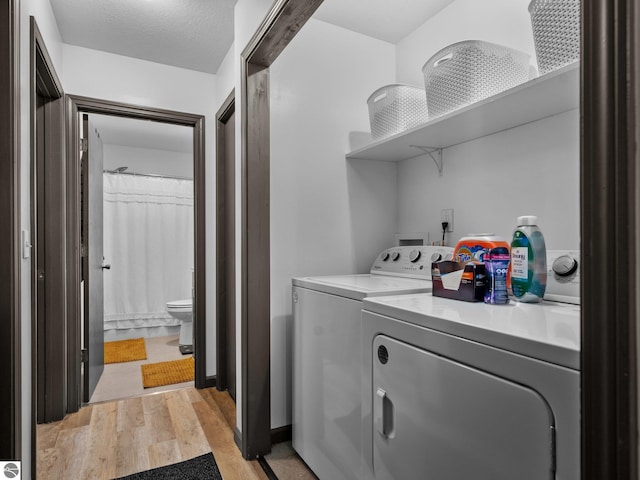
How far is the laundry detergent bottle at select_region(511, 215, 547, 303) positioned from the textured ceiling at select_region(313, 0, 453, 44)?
1.41 m

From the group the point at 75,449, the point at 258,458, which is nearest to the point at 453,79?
the point at 258,458

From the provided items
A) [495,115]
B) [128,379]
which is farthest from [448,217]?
[128,379]

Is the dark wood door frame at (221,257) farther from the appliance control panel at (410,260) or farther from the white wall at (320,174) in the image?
the appliance control panel at (410,260)

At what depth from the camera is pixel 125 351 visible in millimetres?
3859

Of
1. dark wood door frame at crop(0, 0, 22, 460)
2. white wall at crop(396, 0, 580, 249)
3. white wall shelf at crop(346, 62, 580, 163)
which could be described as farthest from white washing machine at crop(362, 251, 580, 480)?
dark wood door frame at crop(0, 0, 22, 460)

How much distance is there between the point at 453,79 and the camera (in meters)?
1.53

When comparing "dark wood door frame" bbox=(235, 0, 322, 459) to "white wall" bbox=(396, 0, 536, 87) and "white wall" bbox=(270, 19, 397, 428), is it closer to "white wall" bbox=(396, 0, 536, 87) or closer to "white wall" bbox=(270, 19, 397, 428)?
"white wall" bbox=(270, 19, 397, 428)

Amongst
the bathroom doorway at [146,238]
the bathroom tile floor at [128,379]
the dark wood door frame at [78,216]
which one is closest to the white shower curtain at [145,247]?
the bathroom doorway at [146,238]

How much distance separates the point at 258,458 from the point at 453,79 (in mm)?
1941

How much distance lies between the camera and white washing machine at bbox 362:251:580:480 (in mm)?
703

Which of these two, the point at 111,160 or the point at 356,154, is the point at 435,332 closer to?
the point at 356,154

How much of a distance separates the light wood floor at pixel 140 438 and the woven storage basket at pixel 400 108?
1.78 m

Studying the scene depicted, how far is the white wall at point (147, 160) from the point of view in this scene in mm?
4480

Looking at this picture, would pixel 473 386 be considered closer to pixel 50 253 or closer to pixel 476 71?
pixel 476 71
